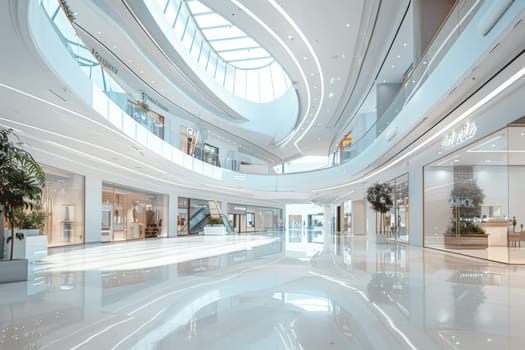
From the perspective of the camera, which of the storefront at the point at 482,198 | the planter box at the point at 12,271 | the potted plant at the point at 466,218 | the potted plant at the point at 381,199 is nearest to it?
the planter box at the point at 12,271

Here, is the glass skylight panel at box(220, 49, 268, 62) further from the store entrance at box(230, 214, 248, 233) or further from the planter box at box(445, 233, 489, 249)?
the planter box at box(445, 233, 489, 249)

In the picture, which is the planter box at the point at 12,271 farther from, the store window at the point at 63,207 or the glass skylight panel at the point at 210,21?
the glass skylight panel at the point at 210,21

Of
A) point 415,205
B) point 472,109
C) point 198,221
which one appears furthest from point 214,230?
point 472,109

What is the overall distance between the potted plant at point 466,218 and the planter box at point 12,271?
9902 millimetres

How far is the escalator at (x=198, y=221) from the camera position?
27.6 metres

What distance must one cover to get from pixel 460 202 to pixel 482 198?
0.95 m

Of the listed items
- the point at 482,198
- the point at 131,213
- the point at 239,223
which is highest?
the point at 482,198

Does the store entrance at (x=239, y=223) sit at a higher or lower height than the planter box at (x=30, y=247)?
lower

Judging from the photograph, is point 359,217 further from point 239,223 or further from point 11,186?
point 11,186

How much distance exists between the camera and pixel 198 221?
1107 inches

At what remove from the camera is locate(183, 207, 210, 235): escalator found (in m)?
27.6

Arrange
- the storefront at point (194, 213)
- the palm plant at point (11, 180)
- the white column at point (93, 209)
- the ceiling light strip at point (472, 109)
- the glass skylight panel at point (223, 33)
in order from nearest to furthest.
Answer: the palm plant at point (11, 180), the ceiling light strip at point (472, 109), the white column at point (93, 209), the glass skylight panel at point (223, 33), the storefront at point (194, 213)

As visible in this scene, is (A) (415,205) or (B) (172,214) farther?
(B) (172,214)

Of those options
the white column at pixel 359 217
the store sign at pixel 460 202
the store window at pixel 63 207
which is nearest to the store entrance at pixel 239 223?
the white column at pixel 359 217
